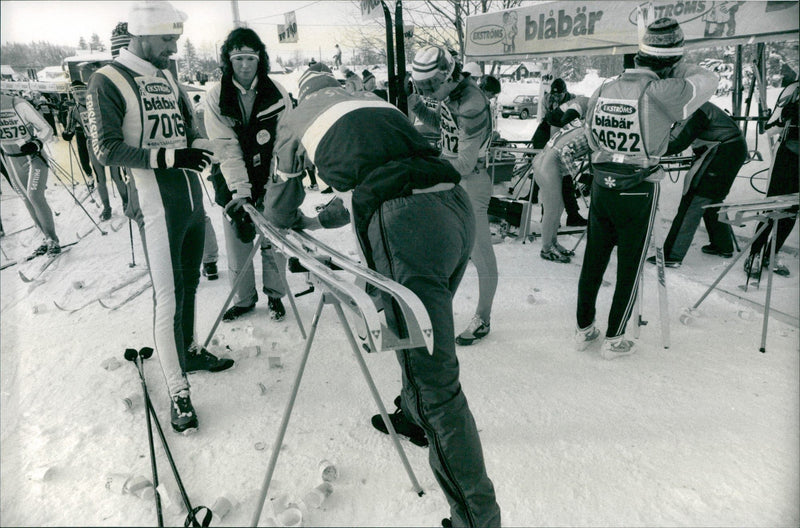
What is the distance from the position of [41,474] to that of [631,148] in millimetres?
3300

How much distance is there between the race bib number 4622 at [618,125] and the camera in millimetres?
2688

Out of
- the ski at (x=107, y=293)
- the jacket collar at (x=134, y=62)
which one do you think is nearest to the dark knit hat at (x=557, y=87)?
the ski at (x=107, y=293)

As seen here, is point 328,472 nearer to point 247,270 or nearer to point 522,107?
point 247,270

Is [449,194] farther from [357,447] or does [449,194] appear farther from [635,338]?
[635,338]

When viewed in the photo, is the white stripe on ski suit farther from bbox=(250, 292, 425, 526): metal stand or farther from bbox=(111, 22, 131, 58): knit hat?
bbox=(111, 22, 131, 58): knit hat

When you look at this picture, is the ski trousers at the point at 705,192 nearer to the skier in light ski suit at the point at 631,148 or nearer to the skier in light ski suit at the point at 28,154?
the skier in light ski suit at the point at 631,148

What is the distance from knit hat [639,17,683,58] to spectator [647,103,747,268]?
201 cm

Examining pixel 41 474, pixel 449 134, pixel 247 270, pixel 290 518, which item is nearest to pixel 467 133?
pixel 449 134

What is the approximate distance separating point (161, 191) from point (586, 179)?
5.29 m

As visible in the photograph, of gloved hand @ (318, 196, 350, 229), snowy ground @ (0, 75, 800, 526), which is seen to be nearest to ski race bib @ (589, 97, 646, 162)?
snowy ground @ (0, 75, 800, 526)

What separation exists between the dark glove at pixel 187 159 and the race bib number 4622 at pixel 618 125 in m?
2.21

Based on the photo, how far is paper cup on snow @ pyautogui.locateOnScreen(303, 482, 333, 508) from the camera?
195 cm

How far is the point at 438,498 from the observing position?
201 cm

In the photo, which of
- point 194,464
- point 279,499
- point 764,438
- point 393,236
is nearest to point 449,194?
point 393,236
